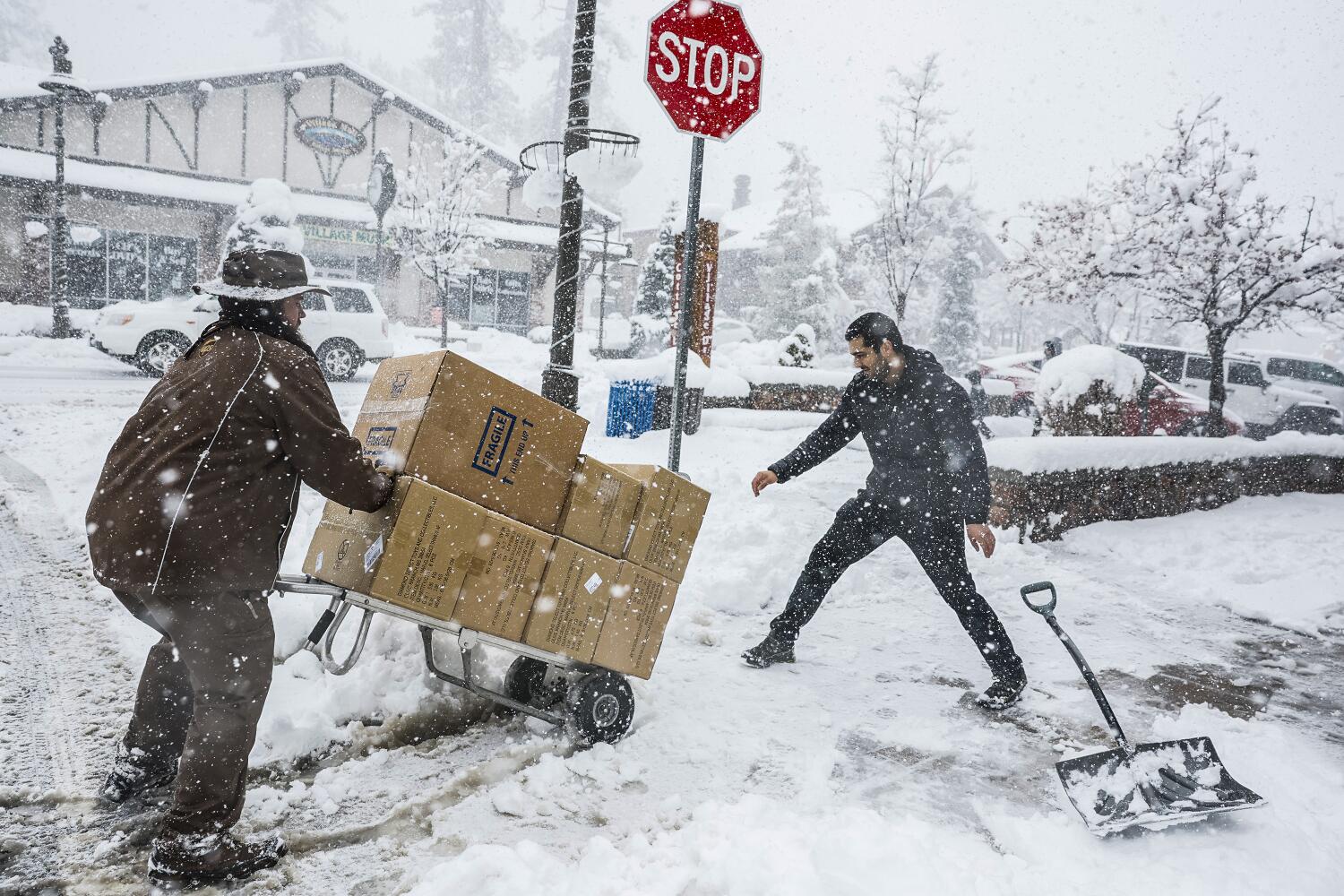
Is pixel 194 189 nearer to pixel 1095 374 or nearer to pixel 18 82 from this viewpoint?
pixel 18 82

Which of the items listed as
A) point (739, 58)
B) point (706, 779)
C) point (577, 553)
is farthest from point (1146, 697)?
point (739, 58)

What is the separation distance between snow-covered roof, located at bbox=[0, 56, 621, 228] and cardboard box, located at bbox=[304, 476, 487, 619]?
82.8 ft

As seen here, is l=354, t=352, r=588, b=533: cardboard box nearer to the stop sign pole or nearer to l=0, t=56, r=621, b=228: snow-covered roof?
the stop sign pole

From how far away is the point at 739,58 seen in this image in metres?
5.19

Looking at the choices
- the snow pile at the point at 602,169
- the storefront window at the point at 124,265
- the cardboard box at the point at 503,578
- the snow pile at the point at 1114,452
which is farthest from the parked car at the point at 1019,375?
the storefront window at the point at 124,265

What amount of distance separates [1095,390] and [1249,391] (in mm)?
9549

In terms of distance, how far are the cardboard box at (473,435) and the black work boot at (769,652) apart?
178cm

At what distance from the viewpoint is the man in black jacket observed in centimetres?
420

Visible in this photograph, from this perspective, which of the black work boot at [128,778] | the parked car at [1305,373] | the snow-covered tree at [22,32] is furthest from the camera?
the snow-covered tree at [22,32]

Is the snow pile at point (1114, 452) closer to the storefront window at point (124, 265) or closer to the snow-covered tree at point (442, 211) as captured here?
the snow-covered tree at point (442, 211)

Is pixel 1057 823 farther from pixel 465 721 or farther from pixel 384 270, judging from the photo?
pixel 384 270

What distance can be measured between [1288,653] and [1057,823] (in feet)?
11.5

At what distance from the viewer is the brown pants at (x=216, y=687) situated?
99.1 inches

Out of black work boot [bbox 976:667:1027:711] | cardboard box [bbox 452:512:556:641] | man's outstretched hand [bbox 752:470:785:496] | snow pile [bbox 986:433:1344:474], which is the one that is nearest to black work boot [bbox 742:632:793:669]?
man's outstretched hand [bbox 752:470:785:496]
